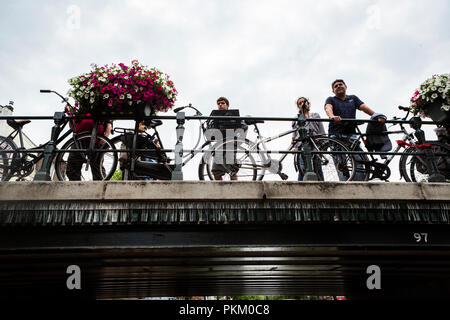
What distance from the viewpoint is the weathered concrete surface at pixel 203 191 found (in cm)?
353

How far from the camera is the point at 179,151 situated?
165 inches

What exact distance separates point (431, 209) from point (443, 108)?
1.99 metres

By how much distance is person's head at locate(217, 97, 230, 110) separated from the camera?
608cm

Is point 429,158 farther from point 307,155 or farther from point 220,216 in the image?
point 220,216

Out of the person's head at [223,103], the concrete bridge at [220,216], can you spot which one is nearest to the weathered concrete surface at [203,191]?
the concrete bridge at [220,216]

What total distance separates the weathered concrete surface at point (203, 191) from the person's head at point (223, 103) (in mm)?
2747

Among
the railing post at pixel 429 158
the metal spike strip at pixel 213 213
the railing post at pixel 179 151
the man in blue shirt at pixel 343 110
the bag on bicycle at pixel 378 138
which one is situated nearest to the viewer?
the metal spike strip at pixel 213 213

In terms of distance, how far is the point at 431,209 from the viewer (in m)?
3.67

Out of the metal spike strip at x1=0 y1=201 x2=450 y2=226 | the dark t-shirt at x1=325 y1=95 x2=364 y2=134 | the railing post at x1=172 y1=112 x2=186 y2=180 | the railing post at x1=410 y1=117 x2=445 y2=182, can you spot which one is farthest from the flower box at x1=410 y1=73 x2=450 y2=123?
the railing post at x1=172 y1=112 x2=186 y2=180

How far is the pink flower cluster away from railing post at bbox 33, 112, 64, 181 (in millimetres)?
390

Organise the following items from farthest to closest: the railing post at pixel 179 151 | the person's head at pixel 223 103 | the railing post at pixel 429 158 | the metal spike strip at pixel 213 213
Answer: the person's head at pixel 223 103, the railing post at pixel 429 158, the railing post at pixel 179 151, the metal spike strip at pixel 213 213

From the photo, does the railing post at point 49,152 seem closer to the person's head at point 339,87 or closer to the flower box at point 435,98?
the person's head at point 339,87
